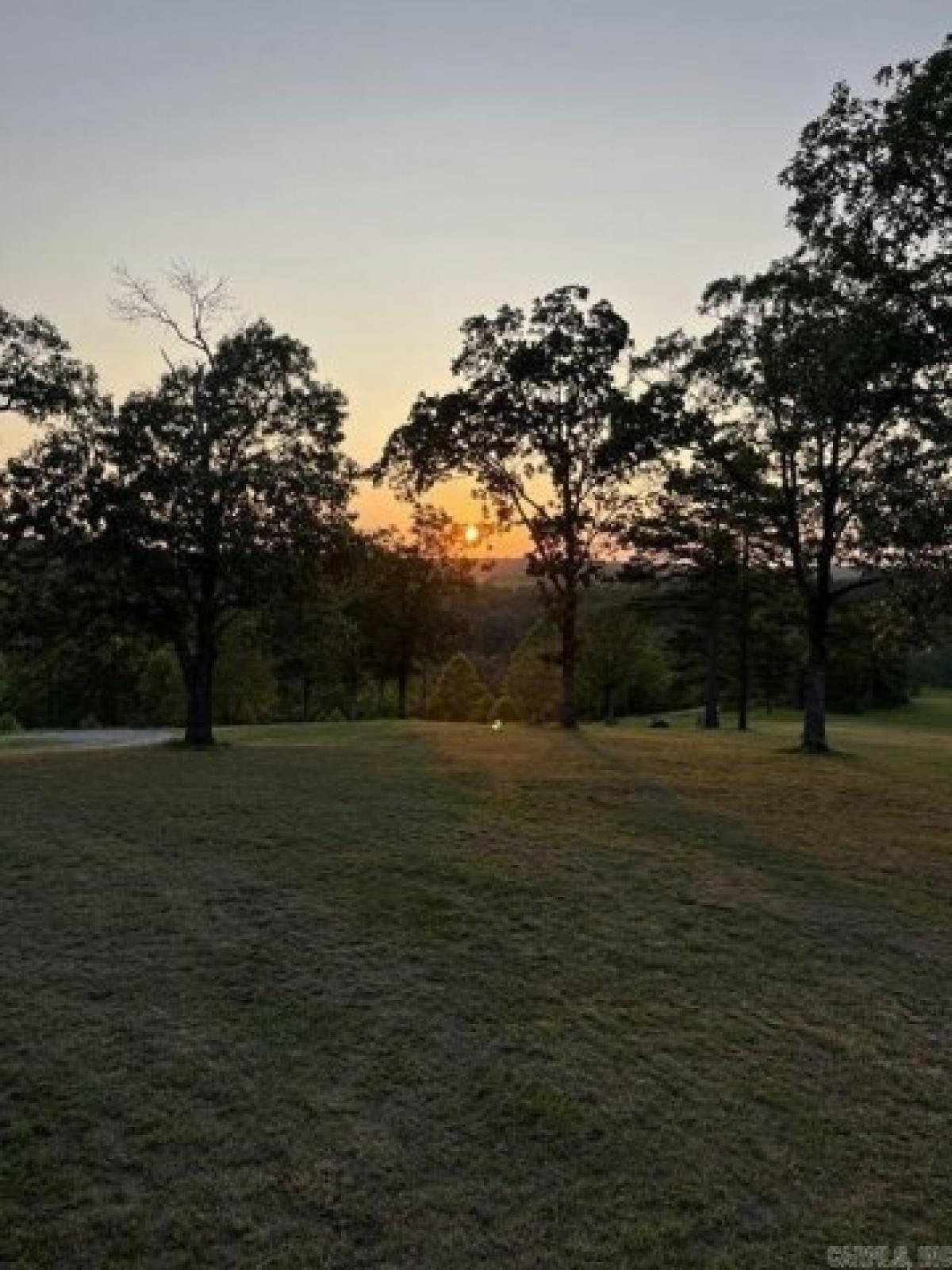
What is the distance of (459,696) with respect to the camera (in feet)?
248

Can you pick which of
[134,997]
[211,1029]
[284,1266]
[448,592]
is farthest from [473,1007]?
[448,592]

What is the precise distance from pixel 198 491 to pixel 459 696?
4791cm

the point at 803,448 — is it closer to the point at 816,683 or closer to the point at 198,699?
the point at 816,683

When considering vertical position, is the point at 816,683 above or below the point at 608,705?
above

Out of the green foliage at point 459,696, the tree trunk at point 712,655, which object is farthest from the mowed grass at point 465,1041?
the green foliage at point 459,696

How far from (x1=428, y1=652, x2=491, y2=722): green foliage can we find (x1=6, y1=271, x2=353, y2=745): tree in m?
43.8

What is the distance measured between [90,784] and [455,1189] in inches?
665

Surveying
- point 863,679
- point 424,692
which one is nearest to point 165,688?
point 424,692

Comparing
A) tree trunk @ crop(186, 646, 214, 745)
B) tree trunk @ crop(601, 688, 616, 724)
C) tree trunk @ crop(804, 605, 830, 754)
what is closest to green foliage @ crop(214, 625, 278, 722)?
tree trunk @ crop(601, 688, 616, 724)

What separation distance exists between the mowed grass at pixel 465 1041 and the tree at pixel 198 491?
43.8 ft

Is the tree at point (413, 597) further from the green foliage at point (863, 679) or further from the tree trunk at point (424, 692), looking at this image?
the green foliage at point (863, 679)

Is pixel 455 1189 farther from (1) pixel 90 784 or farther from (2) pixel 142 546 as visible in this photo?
(2) pixel 142 546

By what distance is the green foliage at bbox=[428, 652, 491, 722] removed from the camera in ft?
246

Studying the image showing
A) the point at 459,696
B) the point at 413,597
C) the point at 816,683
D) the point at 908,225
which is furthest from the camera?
the point at 459,696
